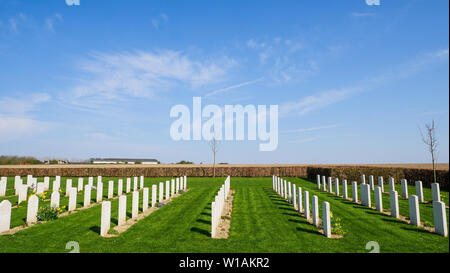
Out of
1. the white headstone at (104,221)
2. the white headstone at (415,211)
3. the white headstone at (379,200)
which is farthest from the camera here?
the white headstone at (379,200)

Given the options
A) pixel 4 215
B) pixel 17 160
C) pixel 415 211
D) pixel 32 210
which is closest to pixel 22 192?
pixel 32 210

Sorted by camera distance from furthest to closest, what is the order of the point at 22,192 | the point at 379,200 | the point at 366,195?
the point at 22,192, the point at 366,195, the point at 379,200

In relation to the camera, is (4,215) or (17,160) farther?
(17,160)

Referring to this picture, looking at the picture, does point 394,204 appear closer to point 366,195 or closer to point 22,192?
point 366,195

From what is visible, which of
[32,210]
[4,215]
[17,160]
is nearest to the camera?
[4,215]

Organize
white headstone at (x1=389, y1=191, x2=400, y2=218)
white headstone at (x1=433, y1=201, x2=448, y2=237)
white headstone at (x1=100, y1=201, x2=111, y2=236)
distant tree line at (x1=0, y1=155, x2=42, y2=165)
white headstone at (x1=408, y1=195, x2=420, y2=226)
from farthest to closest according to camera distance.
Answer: distant tree line at (x1=0, y1=155, x2=42, y2=165), white headstone at (x1=389, y1=191, x2=400, y2=218), white headstone at (x1=408, y1=195, x2=420, y2=226), white headstone at (x1=100, y1=201, x2=111, y2=236), white headstone at (x1=433, y1=201, x2=448, y2=237)

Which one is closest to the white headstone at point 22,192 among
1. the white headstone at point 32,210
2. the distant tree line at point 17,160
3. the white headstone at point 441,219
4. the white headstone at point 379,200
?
the white headstone at point 32,210

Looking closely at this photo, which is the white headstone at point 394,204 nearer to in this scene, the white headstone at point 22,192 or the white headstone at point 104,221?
the white headstone at point 104,221

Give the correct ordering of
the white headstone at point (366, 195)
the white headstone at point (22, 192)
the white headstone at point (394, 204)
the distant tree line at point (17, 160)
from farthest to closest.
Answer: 1. the distant tree line at point (17, 160)
2. the white headstone at point (22, 192)
3. the white headstone at point (366, 195)
4. the white headstone at point (394, 204)

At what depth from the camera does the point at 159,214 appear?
1088cm

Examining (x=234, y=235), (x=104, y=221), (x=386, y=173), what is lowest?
(x=234, y=235)

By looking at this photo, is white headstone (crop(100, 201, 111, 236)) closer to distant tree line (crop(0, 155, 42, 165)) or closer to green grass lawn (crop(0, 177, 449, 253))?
green grass lawn (crop(0, 177, 449, 253))

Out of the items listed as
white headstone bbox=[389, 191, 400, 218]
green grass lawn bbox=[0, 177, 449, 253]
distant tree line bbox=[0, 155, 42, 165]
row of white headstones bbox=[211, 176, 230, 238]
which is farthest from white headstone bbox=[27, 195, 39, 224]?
distant tree line bbox=[0, 155, 42, 165]

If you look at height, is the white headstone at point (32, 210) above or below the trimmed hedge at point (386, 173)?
below
